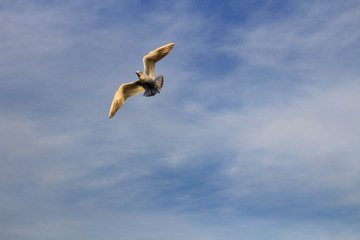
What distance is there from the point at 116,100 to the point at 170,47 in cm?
892

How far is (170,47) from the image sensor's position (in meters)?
48.2

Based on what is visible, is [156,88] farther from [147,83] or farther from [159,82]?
[147,83]

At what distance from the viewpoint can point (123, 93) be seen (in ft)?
162

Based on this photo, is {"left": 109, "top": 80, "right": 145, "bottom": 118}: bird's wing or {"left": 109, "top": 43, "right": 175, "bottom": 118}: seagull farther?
{"left": 109, "top": 80, "right": 145, "bottom": 118}: bird's wing

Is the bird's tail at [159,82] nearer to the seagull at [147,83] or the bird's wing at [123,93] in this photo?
the seagull at [147,83]

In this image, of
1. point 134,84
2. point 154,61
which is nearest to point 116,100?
point 134,84

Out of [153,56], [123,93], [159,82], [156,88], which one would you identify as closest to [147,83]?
[156,88]

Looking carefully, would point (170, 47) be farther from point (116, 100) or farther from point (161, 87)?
point (116, 100)

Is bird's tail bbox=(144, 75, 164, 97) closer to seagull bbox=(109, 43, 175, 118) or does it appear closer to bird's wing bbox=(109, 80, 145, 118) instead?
seagull bbox=(109, 43, 175, 118)

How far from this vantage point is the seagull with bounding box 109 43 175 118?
1876 inches

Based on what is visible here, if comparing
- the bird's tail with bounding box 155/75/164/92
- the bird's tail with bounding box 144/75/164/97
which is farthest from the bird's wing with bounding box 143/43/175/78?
the bird's tail with bounding box 144/75/164/97

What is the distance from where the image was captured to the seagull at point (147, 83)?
156ft

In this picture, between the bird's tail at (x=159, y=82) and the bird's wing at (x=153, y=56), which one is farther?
the bird's wing at (x=153, y=56)

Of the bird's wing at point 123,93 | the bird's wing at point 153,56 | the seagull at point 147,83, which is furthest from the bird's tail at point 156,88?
the bird's wing at point 123,93
